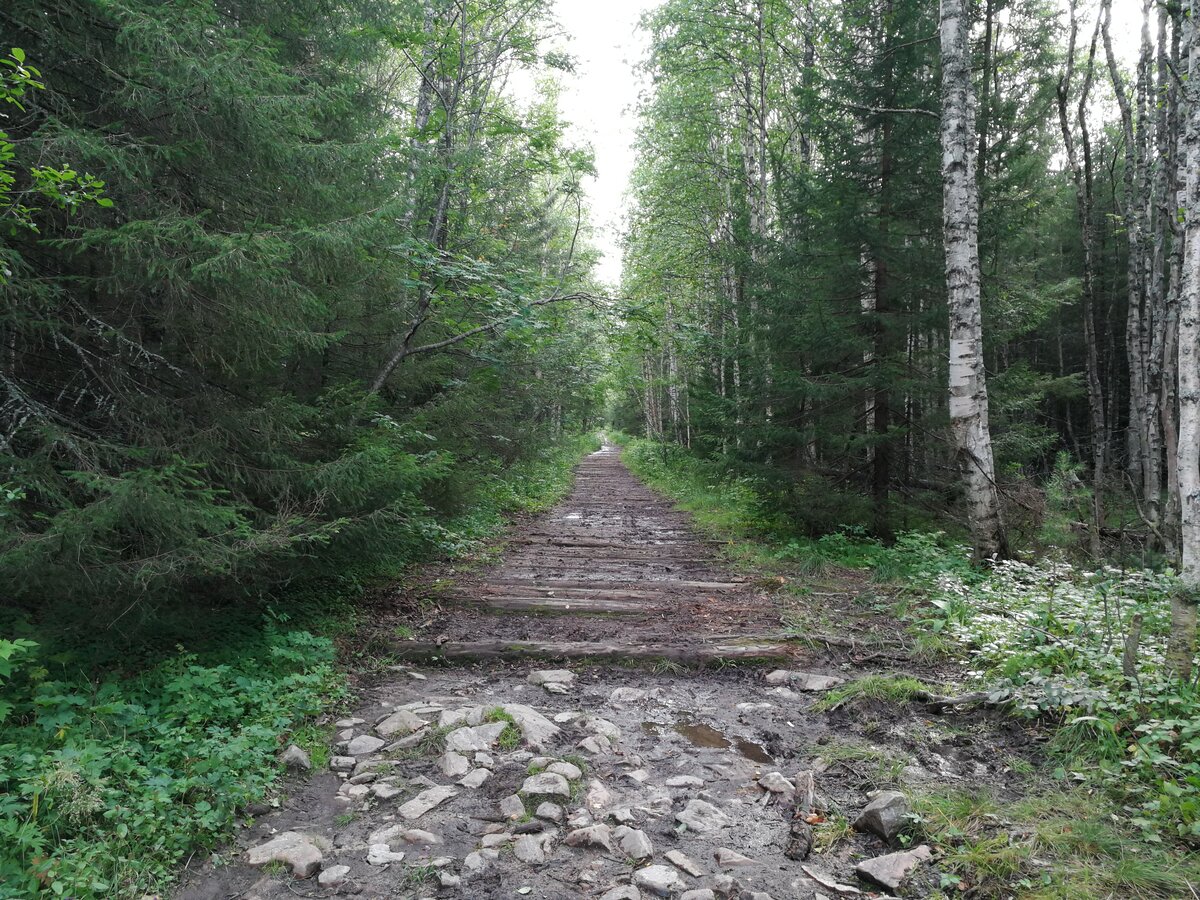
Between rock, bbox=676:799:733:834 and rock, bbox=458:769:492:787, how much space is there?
115cm

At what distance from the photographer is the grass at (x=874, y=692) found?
4637mm

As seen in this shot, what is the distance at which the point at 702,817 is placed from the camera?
3.38m

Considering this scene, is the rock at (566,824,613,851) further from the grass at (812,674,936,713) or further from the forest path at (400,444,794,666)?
the forest path at (400,444,794,666)

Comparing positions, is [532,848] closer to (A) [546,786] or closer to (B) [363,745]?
(A) [546,786]

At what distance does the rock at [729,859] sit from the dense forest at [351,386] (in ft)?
5.01

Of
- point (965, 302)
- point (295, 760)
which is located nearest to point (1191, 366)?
point (965, 302)

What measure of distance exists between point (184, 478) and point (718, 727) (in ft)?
12.4

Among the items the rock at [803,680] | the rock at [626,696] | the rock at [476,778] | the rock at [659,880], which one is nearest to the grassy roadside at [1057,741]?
the rock at [803,680]

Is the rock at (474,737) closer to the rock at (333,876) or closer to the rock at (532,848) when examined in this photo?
the rock at (532,848)

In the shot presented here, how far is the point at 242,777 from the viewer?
11.4 ft

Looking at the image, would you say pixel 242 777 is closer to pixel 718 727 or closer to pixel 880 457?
pixel 718 727

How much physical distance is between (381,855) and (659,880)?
134 cm

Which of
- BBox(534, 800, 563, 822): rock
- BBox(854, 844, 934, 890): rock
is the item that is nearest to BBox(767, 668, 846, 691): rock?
BBox(854, 844, 934, 890): rock

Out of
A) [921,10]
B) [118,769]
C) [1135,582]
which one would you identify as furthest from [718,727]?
[921,10]
